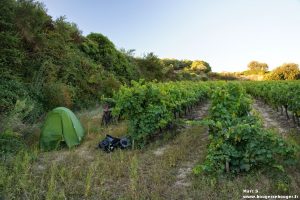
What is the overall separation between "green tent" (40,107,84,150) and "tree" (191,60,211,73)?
4224 cm

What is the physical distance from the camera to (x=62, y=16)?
16734 millimetres

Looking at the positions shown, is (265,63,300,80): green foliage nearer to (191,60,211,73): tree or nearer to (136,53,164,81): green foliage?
(191,60,211,73): tree

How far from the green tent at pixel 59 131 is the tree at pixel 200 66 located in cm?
4224

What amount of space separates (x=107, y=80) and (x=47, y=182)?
43.0 feet

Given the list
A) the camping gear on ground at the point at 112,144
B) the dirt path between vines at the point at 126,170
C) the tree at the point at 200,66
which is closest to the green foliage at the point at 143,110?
the camping gear on ground at the point at 112,144

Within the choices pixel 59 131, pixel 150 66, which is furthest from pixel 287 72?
pixel 59 131

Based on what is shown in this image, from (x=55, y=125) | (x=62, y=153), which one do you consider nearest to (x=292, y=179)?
(x=62, y=153)

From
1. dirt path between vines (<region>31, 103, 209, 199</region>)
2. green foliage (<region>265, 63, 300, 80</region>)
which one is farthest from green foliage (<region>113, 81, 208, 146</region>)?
green foliage (<region>265, 63, 300, 80</region>)

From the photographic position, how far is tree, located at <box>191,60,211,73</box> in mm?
49653

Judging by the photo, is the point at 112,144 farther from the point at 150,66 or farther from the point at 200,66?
the point at 200,66

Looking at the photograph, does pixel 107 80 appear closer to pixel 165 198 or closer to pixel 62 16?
pixel 62 16

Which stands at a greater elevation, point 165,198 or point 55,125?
point 55,125

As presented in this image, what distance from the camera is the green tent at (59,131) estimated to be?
830 cm

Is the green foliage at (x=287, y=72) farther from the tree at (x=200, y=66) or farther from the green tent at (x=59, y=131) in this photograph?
the green tent at (x=59, y=131)
